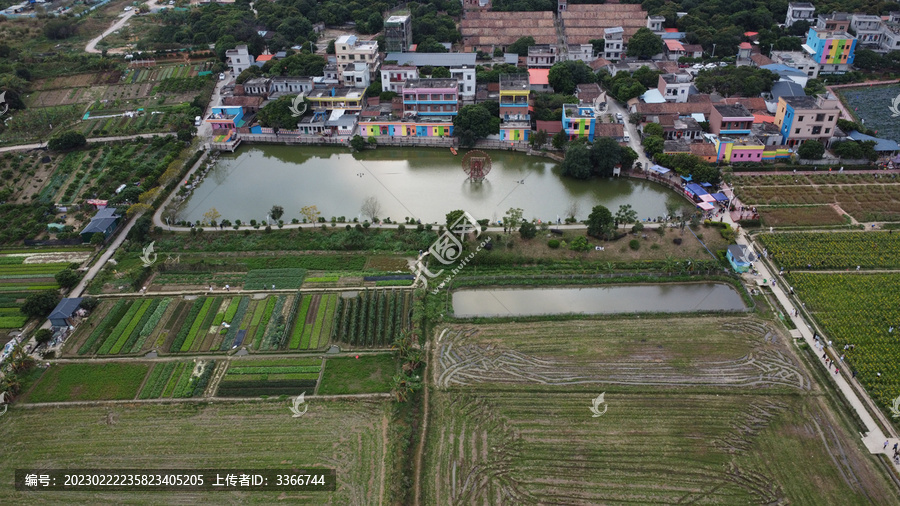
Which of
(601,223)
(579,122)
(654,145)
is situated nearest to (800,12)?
(654,145)

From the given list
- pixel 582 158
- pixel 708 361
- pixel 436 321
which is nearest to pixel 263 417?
pixel 436 321

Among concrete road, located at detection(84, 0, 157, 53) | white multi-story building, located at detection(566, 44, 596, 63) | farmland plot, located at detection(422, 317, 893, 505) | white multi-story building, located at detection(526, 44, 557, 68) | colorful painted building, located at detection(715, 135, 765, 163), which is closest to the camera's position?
farmland plot, located at detection(422, 317, 893, 505)

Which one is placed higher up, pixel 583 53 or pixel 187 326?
pixel 583 53

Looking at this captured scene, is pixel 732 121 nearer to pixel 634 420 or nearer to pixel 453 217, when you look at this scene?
pixel 453 217

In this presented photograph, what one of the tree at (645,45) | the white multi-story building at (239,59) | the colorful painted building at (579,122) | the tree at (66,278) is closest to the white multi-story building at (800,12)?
the tree at (645,45)

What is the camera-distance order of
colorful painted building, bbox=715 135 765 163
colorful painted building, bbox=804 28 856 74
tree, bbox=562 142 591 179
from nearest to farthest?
1. tree, bbox=562 142 591 179
2. colorful painted building, bbox=715 135 765 163
3. colorful painted building, bbox=804 28 856 74

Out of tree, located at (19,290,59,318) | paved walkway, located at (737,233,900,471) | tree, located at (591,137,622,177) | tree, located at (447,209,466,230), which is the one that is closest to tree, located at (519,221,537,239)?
tree, located at (447,209,466,230)

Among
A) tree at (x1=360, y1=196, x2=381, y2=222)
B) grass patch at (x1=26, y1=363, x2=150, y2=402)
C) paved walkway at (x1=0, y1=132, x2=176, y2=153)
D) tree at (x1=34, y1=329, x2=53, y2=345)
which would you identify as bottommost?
grass patch at (x1=26, y1=363, x2=150, y2=402)

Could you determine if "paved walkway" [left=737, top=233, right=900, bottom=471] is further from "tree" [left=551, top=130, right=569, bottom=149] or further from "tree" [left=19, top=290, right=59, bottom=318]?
"tree" [left=19, top=290, right=59, bottom=318]
